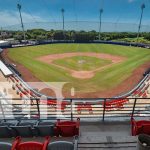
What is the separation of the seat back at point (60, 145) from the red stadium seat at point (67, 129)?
1.32 m

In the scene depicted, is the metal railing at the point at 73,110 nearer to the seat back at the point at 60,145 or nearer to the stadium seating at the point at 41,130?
the stadium seating at the point at 41,130

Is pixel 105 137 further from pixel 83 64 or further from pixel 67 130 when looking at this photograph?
pixel 83 64

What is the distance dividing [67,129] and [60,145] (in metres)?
1.45

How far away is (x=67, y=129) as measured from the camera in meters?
9.67

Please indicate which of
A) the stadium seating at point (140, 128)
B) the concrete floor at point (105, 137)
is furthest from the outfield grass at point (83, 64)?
the stadium seating at point (140, 128)

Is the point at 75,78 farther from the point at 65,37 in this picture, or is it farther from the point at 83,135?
the point at 65,37

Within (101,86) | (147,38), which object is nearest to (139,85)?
(101,86)

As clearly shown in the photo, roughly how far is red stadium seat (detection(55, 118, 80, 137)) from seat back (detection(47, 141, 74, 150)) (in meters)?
1.32

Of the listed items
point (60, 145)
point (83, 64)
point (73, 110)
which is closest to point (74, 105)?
point (73, 110)

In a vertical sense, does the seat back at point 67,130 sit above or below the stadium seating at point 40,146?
below

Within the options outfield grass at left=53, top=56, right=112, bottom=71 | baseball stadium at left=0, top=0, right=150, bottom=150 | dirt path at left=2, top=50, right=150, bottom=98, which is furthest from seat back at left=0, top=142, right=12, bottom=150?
outfield grass at left=53, top=56, right=112, bottom=71

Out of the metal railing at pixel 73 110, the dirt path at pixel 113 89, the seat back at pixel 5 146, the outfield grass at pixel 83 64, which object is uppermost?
the seat back at pixel 5 146

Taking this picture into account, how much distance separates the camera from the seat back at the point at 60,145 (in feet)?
27.0

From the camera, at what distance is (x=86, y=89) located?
33.0 meters
